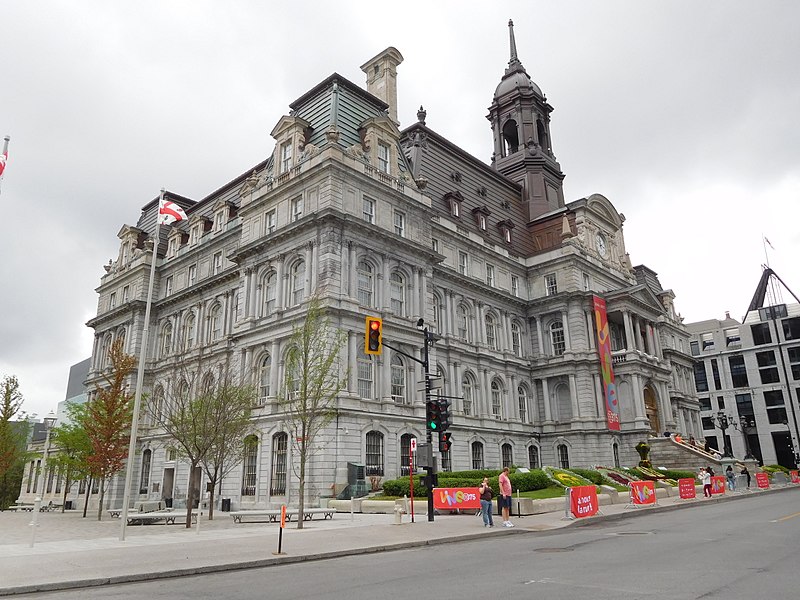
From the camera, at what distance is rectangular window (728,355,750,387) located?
301 feet

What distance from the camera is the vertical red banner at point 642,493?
2775cm

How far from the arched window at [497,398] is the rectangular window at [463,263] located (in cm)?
897

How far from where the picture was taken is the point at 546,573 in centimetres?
1088

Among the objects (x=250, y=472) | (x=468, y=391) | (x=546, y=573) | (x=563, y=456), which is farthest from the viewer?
(x=563, y=456)

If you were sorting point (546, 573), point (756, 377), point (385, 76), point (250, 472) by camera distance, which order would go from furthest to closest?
point (756, 377), point (385, 76), point (250, 472), point (546, 573)

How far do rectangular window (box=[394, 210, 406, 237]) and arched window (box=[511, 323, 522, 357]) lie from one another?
16.5 m

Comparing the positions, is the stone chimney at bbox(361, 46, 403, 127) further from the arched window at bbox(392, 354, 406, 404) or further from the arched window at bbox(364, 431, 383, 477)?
the arched window at bbox(364, 431, 383, 477)

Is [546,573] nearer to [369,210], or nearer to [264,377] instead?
[264,377]

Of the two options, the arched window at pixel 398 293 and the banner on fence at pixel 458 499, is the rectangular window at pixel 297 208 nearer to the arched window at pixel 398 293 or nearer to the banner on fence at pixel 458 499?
the arched window at pixel 398 293

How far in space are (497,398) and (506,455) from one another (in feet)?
14.4

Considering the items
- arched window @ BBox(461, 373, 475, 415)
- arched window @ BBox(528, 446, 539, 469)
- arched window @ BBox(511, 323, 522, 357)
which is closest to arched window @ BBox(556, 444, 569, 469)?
arched window @ BBox(528, 446, 539, 469)

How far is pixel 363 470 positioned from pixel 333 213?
14.2 metres

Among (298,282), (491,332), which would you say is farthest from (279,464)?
(491,332)

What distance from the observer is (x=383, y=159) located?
4084 centimetres
